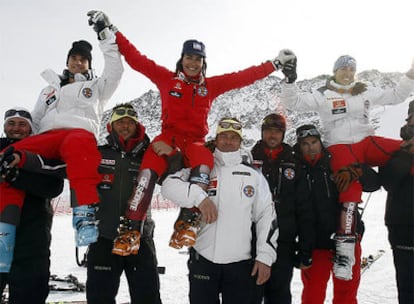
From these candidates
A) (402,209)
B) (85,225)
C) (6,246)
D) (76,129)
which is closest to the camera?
(85,225)

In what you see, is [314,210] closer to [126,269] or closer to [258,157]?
[258,157]

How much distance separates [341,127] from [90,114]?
8.92ft

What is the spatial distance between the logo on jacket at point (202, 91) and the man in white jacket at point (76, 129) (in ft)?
2.83

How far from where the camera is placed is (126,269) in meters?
3.60

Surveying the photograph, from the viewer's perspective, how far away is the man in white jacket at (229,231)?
317cm

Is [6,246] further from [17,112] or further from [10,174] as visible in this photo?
[17,112]

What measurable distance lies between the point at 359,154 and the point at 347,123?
0.39 meters

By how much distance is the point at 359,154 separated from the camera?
3936mm

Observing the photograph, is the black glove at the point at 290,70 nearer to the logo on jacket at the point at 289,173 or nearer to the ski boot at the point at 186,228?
the logo on jacket at the point at 289,173

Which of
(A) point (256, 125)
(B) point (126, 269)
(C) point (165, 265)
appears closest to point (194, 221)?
(B) point (126, 269)

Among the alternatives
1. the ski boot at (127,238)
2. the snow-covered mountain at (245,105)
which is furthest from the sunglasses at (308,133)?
the snow-covered mountain at (245,105)

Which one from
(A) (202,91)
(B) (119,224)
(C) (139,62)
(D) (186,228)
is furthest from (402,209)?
(C) (139,62)

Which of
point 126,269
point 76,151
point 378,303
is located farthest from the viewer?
point 378,303

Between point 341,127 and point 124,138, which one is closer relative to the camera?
point 124,138
